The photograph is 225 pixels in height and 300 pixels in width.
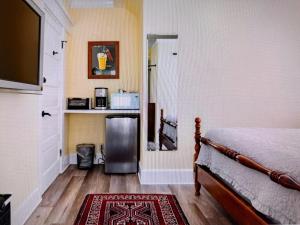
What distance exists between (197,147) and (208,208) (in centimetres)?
66

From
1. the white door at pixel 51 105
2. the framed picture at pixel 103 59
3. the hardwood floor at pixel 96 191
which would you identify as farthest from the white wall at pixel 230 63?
the white door at pixel 51 105

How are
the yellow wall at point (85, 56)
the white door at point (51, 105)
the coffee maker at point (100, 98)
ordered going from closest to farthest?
the white door at point (51, 105)
the coffee maker at point (100, 98)
the yellow wall at point (85, 56)

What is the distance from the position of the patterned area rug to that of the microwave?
4.76ft

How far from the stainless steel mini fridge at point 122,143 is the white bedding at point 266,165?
5.13 feet

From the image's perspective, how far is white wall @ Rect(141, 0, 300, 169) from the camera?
339 centimetres

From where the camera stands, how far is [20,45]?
177 cm

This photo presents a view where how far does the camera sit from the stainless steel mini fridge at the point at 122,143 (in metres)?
3.80

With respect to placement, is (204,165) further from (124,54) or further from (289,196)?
(124,54)

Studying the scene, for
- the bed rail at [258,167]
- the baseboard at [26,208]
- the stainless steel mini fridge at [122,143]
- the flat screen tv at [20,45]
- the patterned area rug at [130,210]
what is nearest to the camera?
the bed rail at [258,167]

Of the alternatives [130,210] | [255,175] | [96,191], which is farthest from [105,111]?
[255,175]

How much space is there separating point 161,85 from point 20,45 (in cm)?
191

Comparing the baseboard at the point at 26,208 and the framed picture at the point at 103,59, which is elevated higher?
the framed picture at the point at 103,59

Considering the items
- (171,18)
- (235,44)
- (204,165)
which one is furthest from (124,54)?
(204,165)

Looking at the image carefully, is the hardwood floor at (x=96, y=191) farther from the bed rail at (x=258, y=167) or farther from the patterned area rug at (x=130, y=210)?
the bed rail at (x=258, y=167)
